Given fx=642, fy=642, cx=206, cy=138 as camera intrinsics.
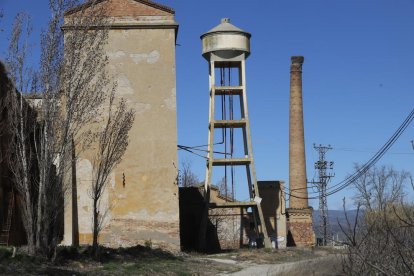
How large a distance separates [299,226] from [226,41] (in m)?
15.3

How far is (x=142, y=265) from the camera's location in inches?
758

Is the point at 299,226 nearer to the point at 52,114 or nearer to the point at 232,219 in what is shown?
the point at 232,219

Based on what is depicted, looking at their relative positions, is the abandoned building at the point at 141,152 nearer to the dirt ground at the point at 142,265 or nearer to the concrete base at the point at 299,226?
the dirt ground at the point at 142,265

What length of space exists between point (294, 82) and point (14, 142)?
2687 cm

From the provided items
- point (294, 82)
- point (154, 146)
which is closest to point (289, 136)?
point (294, 82)

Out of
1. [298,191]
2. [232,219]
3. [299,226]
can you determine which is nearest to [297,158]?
[298,191]

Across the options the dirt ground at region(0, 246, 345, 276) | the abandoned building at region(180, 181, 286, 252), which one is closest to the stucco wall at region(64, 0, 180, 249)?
the dirt ground at region(0, 246, 345, 276)

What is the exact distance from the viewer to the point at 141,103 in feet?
90.2

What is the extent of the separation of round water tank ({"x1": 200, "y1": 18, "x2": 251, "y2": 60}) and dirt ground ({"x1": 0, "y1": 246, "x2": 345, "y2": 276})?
10.7m

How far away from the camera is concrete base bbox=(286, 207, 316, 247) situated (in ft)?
139

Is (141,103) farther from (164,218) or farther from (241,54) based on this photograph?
(241,54)

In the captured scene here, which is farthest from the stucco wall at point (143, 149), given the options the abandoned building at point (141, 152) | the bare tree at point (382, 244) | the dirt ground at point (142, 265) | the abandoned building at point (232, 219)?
the bare tree at point (382, 244)

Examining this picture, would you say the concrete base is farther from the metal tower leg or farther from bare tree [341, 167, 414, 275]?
bare tree [341, 167, 414, 275]

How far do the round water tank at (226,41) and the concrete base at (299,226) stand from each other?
1393cm
